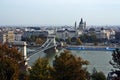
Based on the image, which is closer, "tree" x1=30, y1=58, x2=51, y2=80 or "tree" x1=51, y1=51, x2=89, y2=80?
"tree" x1=51, y1=51, x2=89, y2=80

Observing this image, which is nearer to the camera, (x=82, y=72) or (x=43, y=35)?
(x=82, y=72)

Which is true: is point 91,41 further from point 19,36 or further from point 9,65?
point 9,65

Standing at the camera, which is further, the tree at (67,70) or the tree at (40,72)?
the tree at (40,72)

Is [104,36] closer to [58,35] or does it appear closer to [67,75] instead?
[58,35]

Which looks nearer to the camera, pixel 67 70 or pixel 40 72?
pixel 67 70

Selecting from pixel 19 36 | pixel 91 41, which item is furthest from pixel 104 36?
Answer: pixel 19 36

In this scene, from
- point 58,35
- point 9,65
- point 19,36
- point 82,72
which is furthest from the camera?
point 58,35

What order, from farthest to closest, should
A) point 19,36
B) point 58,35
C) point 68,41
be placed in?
point 58,35, point 19,36, point 68,41

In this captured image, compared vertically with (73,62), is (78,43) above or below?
below

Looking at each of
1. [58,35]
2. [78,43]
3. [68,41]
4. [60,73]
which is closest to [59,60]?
[60,73]
